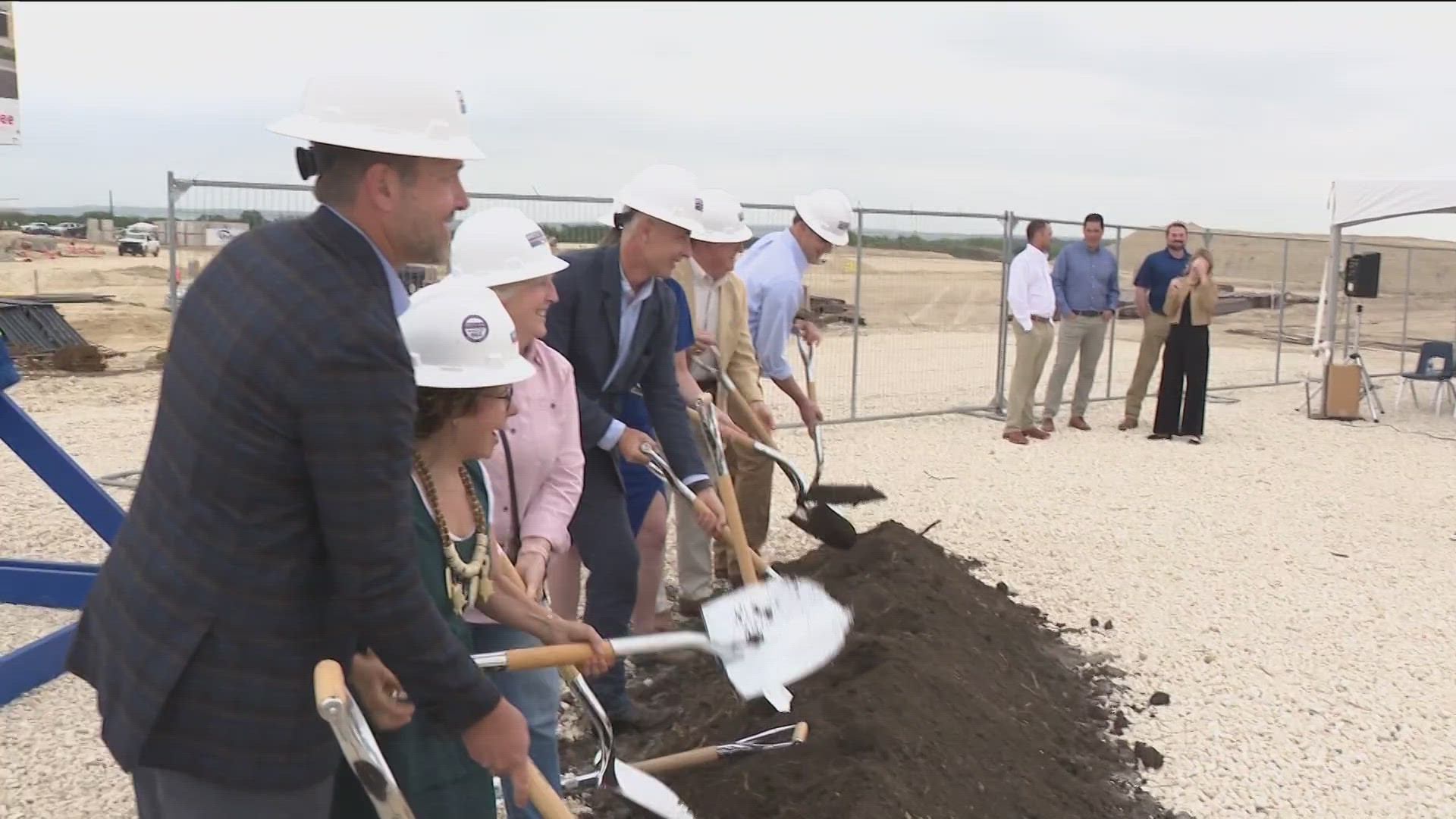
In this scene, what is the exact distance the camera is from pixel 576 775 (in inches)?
147

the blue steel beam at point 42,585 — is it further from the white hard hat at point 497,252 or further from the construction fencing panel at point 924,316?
the construction fencing panel at point 924,316

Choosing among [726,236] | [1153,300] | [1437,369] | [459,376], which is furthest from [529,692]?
[1437,369]

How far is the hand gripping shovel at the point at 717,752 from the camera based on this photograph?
3.51 metres

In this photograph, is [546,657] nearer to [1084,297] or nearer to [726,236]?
[726,236]

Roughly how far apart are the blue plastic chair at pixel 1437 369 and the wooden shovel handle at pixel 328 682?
15.1 metres

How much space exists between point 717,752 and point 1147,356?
31.6 feet

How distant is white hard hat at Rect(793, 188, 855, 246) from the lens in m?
5.78

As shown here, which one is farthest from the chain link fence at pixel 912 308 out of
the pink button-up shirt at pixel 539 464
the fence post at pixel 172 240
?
the pink button-up shirt at pixel 539 464

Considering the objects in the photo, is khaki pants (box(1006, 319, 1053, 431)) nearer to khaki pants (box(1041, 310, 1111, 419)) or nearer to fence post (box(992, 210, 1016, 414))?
khaki pants (box(1041, 310, 1111, 419))

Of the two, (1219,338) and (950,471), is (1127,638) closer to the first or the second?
(950,471)

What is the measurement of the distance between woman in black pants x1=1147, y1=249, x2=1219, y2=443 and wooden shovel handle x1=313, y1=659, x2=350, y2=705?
35.5 ft

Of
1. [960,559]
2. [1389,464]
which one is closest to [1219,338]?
[1389,464]

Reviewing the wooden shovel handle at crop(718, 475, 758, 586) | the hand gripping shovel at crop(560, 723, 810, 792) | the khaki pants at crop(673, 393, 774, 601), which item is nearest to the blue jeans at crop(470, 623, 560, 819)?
the hand gripping shovel at crop(560, 723, 810, 792)

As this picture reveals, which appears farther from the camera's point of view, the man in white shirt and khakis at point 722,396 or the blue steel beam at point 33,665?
the man in white shirt and khakis at point 722,396
